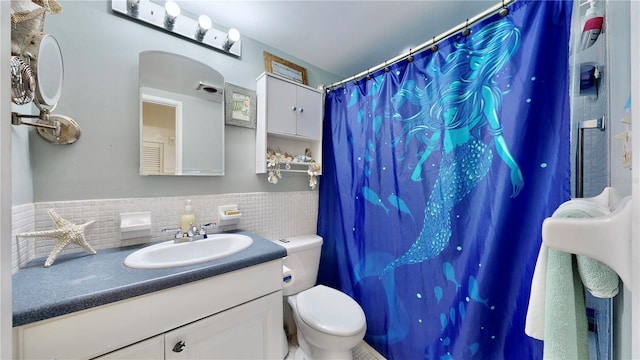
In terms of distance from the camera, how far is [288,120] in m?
1.55

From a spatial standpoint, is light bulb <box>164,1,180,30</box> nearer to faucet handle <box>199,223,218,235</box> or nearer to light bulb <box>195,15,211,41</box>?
light bulb <box>195,15,211,41</box>

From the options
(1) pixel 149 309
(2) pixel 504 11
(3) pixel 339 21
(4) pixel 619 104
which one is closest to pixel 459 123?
(2) pixel 504 11

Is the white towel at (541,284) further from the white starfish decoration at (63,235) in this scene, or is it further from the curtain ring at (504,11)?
the white starfish decoration at (63,235)

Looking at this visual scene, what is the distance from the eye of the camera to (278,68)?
1.60 meters

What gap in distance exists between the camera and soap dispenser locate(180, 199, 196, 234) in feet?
3.91

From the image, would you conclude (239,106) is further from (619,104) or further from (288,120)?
(619,104)

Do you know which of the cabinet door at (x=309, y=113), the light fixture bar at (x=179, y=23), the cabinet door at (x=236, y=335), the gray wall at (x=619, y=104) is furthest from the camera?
the cabinet door at (x=309, y=113)

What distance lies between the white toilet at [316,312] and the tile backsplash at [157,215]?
179 millimetres

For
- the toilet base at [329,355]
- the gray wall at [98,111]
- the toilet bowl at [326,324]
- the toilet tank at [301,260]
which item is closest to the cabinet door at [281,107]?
the gray wall at [98,111]

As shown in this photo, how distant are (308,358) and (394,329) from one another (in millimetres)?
559

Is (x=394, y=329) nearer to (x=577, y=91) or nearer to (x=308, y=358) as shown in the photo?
(x=308, y=358)

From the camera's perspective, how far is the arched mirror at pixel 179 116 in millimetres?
1143

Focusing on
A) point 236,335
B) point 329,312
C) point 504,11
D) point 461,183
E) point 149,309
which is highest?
point 504,11

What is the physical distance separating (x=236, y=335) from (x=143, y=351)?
323 millimetres
